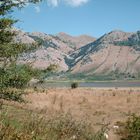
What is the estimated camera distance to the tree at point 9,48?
14.3 m

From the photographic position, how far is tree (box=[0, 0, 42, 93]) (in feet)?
47.0

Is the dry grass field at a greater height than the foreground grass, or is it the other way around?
the foreground grass

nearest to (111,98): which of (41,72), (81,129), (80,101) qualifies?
(80,101)

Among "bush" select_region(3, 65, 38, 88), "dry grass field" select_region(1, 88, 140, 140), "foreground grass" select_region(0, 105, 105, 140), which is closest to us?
"foreground grass" select_region(0, 105, 105, 140)

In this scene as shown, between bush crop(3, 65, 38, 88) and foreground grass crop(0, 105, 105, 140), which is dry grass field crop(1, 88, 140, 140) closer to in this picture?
bush crop(3, 65, 38, 88)

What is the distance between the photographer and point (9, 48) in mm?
14820

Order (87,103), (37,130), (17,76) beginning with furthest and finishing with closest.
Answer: (87,103) < (17,76) < (37,130)

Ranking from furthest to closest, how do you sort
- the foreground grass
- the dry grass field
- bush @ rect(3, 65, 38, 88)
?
the dry grass field < bush @ rect(3, 65, 38, 88) < the foreground grass

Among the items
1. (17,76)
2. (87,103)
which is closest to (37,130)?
(17,76)

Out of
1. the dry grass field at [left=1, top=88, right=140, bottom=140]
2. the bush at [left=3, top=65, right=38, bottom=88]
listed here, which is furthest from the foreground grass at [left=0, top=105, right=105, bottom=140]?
the dry grass field at [left=1, top=88, right=140, bottom=140]

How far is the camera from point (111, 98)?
48781 millimetres

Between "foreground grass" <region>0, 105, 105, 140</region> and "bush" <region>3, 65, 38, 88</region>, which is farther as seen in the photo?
"bush" <region>3, 65, 38, 88</region>

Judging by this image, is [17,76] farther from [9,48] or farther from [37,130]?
[37,130]

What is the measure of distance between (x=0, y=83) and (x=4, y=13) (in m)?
2.99
